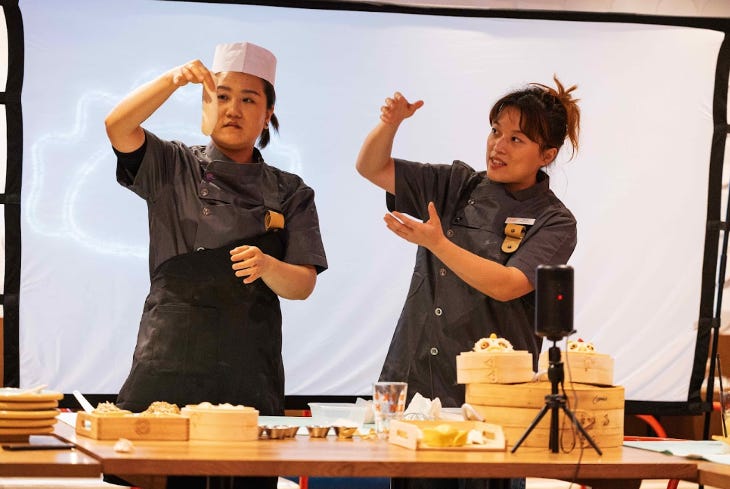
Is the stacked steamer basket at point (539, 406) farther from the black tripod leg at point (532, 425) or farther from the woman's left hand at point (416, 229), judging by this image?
the woman's left hand at point (416, 229)

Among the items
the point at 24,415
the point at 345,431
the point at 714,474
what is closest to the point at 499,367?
the point at 345,431

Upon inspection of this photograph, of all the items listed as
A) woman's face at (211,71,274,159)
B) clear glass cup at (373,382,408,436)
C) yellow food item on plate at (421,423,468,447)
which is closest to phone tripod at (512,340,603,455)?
yellow food item on plate at (421,423,468,447)

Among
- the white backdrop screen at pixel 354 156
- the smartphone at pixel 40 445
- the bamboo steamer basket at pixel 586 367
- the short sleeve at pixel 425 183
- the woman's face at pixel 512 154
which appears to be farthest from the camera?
the white backdrop screen at pixel 354 156

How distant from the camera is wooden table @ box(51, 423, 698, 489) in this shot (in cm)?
189

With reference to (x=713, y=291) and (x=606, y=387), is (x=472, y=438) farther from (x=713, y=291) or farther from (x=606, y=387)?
(x=713, y=291)

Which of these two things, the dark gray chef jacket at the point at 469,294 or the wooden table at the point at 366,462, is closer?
the wooden table at the point at 366,462

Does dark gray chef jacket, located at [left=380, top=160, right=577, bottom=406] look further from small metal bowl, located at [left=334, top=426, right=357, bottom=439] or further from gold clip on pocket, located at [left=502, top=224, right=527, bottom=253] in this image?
small metal bowl, located at [left=334, top=426, right=357, bottom=439]

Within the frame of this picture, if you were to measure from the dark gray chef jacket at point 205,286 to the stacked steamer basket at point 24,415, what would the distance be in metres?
0.61

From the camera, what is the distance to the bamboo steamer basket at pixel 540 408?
2.26m

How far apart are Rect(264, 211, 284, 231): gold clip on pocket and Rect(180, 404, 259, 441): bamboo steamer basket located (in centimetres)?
87

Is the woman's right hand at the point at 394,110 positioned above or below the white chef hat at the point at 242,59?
below

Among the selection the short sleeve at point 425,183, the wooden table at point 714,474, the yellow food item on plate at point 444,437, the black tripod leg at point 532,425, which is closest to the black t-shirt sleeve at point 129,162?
the short sleeve at point 425,183

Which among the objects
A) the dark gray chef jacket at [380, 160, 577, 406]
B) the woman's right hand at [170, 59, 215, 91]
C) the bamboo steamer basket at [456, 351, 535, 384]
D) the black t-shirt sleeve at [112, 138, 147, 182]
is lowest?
the bamboo steamer basket at [456, 351, 535, 384]

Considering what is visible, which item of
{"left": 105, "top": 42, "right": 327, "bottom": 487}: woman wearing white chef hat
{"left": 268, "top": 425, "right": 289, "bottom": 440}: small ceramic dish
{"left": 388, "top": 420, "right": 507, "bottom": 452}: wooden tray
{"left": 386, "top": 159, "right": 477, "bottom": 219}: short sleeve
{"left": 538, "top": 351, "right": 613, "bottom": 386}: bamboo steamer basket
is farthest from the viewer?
{"left": 386, "top": 159, "right": 477, "bottom": 219}: short sleeve
